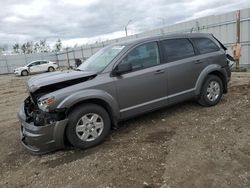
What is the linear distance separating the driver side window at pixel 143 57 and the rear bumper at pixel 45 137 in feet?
5.48

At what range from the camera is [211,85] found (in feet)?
20.0

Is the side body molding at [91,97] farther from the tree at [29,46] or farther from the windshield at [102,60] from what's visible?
the tree at [29,46]

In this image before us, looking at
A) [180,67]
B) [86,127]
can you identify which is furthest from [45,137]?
[180,67]

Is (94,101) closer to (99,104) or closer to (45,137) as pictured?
(99,104)

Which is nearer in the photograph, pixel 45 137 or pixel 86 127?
pixel 45 137

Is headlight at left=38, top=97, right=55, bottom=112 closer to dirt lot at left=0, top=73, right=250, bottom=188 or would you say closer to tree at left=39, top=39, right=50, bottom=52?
dirt lot at left=0, top=73, right=250, bottom=188

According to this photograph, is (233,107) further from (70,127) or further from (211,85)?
(70,127)

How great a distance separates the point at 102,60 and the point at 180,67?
62.6 inches

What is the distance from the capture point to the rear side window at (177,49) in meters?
5.50

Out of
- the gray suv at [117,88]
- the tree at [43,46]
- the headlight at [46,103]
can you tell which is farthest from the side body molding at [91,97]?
the tree at [43,46]

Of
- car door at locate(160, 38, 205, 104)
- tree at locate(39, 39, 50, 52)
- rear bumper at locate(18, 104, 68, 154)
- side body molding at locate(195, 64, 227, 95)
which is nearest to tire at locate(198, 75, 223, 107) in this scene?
side body molding at locate(195, 64, 227, 95)

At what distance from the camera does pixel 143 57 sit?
522 centimetres

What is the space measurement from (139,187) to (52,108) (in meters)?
1.82

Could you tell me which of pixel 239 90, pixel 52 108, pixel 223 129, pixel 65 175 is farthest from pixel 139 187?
pixel 239 90
